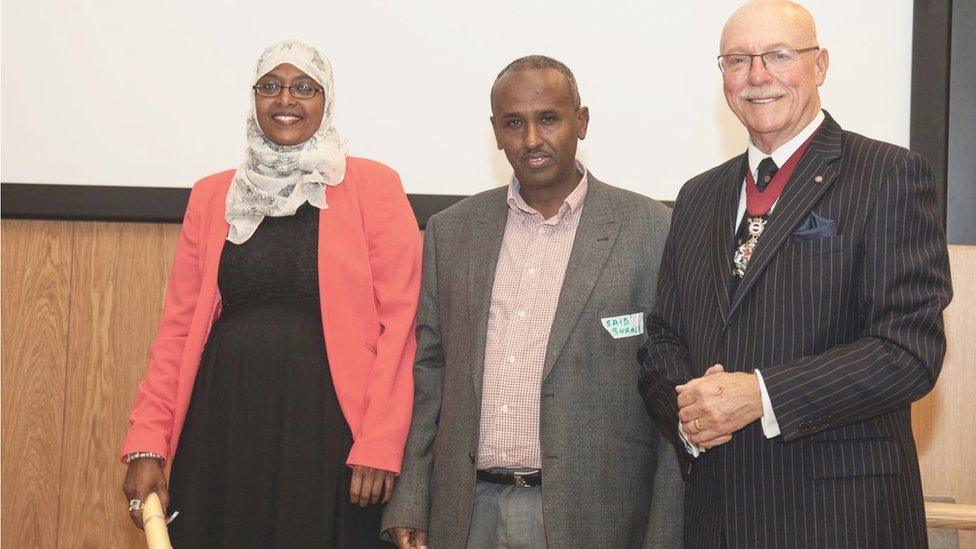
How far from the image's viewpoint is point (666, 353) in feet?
7.35

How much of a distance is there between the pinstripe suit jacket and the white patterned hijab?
108 centimetres

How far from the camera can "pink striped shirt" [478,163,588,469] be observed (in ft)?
7.93

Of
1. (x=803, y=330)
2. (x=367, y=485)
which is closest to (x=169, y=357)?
(x=367, y=485)

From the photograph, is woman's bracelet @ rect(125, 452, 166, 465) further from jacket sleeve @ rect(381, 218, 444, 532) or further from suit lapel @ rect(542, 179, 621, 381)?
suit lapel @ rect(542, 179, 621, 381)

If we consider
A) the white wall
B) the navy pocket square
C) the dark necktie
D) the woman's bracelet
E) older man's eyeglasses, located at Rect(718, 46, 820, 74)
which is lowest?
the woman's bracelet

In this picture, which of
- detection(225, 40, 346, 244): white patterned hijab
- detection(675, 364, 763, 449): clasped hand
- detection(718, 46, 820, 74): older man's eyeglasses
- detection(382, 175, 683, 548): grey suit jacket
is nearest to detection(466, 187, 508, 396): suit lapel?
detection(382, 175, 683, 548): grey suit jacket

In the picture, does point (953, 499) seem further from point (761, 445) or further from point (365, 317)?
point (365, 317)

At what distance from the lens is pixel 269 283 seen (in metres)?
2.62

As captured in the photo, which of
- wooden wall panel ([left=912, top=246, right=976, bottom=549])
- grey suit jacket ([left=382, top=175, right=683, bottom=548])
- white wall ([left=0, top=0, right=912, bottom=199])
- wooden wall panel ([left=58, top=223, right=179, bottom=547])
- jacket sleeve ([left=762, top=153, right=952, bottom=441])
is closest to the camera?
jacket sleeve ([left=762, top=153, right=952, bottom=441])

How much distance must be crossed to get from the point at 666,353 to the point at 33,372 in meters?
2.52

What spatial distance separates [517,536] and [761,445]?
0.66 metres

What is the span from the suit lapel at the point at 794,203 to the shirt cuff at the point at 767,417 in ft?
0.64

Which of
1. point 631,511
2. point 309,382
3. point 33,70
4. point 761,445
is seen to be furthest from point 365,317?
point 33,70

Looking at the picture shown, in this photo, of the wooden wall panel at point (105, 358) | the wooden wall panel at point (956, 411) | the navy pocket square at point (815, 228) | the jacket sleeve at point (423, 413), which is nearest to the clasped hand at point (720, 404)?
the navy pocket square at point (815, 228)
